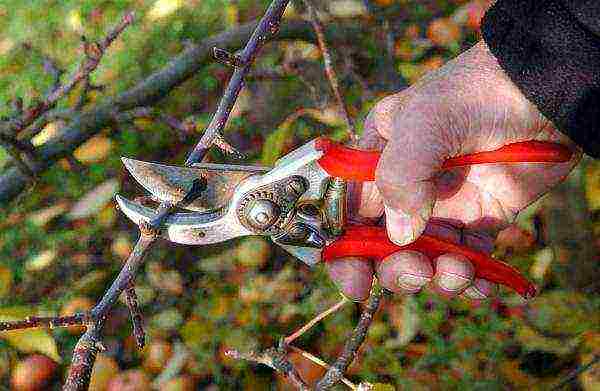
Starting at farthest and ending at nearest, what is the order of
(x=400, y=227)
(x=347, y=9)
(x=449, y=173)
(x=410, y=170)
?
(x=347, y=9)
(x=449, y=173)
(x=400, y=227)
(x=410, y=170)

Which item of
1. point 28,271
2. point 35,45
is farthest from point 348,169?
point 35,45

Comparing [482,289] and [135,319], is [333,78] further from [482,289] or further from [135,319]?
[135,319]

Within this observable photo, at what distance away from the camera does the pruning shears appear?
4.01 feet

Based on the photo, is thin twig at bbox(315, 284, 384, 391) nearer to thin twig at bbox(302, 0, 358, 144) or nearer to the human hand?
the human hand

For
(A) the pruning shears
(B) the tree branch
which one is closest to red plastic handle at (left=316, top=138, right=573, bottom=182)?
(A) the pruning shears

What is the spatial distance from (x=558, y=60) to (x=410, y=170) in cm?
34

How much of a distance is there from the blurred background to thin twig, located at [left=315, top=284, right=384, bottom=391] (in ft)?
1.44

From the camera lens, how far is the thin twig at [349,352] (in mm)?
1310

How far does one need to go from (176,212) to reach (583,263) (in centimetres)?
123

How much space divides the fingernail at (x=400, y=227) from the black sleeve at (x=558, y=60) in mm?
312

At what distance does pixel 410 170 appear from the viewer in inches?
47.0

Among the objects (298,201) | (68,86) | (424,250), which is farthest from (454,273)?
(68,86)

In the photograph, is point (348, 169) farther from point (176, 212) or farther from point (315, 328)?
point (315, 328)

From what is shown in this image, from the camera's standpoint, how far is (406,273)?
1378 mm
